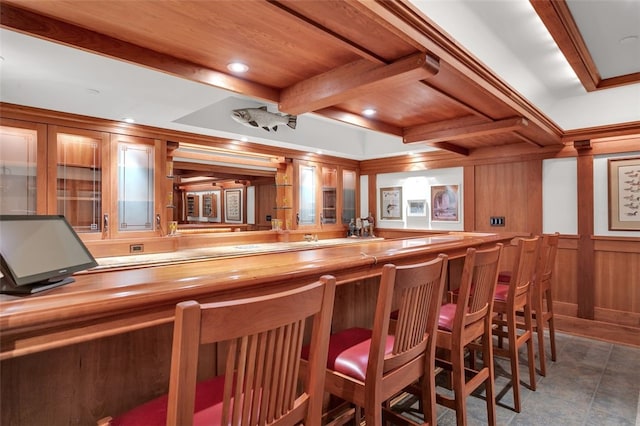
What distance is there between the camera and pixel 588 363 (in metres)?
3.04

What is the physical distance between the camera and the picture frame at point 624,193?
3.52 m

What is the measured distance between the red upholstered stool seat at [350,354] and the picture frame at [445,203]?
→ 382 cm

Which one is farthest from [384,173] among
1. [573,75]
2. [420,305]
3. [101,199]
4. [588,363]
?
[420,305]

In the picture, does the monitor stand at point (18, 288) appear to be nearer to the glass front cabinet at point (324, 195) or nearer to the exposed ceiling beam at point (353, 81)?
the exposed ceiling beam at point (353, 81)

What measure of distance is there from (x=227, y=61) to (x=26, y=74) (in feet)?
4.72

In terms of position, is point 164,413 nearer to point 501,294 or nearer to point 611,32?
point 501,294

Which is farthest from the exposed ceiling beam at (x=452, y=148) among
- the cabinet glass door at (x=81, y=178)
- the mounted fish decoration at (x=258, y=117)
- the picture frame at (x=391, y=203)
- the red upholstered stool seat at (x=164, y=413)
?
the red upholstered stool seat at (x=164, y=413)

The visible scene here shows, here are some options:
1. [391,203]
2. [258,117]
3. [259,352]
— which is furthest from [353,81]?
[391,203]

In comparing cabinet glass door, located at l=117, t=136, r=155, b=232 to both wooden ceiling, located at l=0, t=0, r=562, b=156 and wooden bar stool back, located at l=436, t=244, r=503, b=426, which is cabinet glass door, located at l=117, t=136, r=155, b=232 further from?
wooden bar stool back, located at l=436, t=244, r=503, b=426

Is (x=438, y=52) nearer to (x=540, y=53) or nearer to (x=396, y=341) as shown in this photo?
(x=396, y=341)

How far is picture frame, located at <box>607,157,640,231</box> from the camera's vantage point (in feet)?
11.6

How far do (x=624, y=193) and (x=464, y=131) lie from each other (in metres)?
1.93

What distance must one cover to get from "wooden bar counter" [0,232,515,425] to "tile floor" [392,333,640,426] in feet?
5.76

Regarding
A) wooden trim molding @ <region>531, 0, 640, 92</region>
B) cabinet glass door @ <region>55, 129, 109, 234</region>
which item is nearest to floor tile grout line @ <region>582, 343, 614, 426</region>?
wooden trim molding @ <region>531, 0, 640, 92</region>
